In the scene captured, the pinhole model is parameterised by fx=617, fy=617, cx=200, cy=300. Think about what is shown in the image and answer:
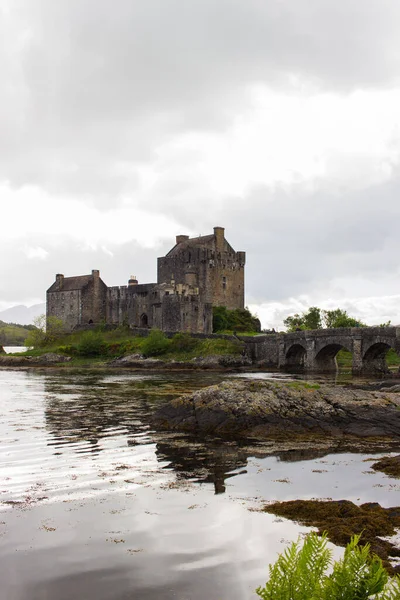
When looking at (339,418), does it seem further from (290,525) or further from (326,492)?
(290,525)

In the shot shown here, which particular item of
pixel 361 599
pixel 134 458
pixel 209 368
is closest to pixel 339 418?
pixel 134 458

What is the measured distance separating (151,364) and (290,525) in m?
55.2

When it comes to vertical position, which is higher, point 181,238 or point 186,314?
point 181,238

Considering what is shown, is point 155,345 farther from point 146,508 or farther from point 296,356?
point 146,508

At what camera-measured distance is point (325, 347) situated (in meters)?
58.8

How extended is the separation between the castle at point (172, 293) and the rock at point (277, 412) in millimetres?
54005

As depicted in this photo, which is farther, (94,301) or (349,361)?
(94,301)

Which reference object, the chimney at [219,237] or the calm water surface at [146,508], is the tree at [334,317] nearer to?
the chimney at [219,237]

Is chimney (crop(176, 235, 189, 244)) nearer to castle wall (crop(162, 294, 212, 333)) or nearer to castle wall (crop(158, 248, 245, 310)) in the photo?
castle wall (crop(158, 248, 245, 310))

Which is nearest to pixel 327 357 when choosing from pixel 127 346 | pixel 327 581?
pixel 127 346

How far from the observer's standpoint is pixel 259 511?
1000cm

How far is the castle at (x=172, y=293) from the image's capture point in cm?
7519

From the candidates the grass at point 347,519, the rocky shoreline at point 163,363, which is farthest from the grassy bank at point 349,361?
the grass at point 347,519

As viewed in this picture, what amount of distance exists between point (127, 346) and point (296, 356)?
20.1m
